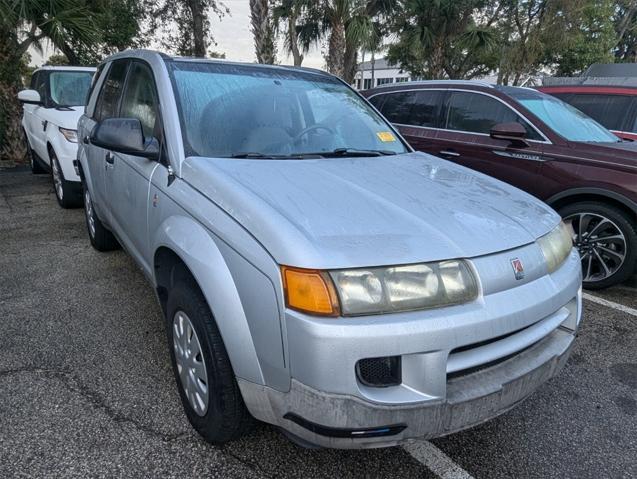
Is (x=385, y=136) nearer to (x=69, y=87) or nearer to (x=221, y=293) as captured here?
(x=221, y=293)

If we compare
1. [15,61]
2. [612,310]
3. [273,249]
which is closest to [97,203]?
[273,249]

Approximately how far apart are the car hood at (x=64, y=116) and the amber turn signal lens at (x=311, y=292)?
16.4ft

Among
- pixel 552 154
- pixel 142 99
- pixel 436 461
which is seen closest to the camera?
pixel 436 461

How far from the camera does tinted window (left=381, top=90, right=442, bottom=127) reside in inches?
203

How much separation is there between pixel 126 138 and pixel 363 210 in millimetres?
1350

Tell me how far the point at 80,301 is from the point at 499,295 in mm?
3073

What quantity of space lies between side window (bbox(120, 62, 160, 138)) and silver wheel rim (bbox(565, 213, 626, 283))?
348 centimetres

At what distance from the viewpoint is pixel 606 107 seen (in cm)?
577

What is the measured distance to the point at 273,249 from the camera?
5.24 ft

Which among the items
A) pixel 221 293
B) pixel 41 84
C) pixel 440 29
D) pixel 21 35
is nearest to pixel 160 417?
pixel 221 293

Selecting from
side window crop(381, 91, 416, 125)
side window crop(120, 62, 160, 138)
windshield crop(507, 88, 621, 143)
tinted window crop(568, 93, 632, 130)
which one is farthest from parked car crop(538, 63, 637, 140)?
side window crop(120, 62, 160, 138)

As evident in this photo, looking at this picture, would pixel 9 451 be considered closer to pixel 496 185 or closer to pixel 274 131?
pixel 274 131

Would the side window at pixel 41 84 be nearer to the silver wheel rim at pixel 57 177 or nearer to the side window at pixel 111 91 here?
the silver wheel rim at pixel 57 177

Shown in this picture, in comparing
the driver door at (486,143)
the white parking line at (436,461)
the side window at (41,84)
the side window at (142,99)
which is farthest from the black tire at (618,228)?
the side window at (41,84)
